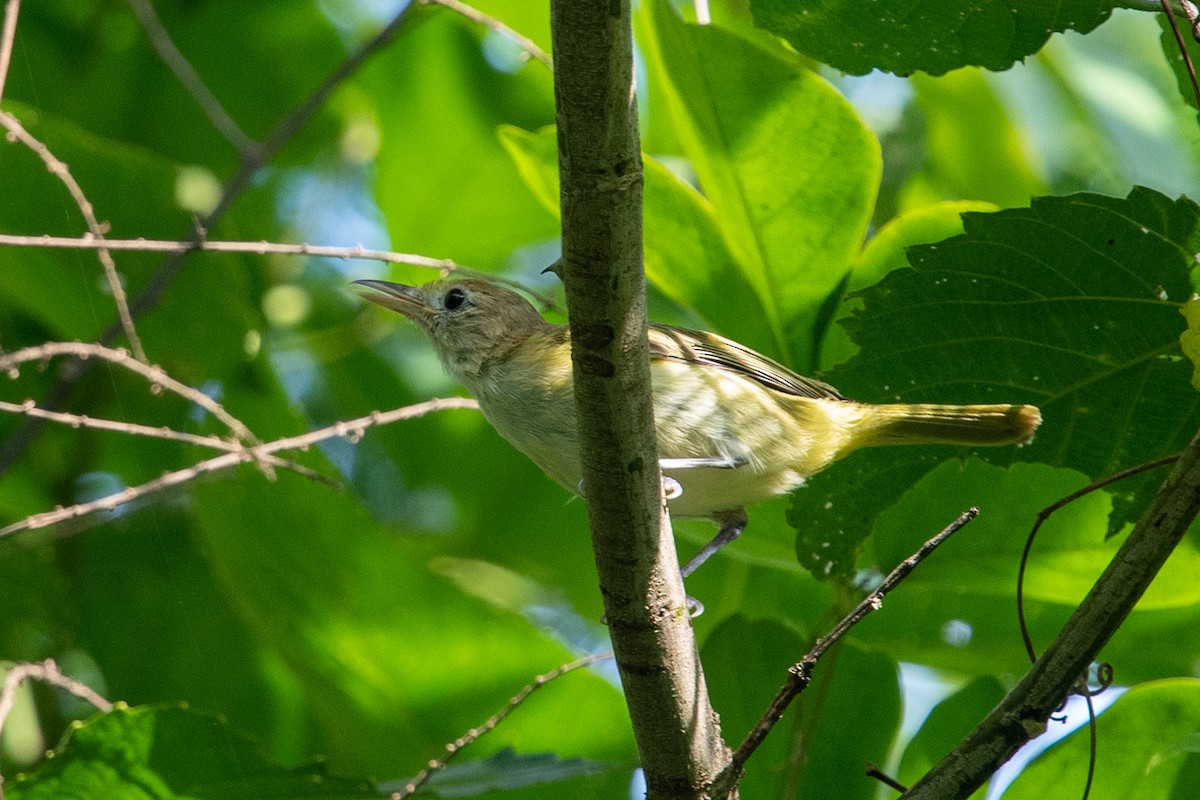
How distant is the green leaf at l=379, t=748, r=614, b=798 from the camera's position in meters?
2.47

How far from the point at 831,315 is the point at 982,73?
1.83 metres

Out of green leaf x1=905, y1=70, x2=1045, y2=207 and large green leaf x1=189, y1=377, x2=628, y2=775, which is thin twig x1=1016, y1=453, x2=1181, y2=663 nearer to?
large green leaf x1=189, y1=377, x2=628, y2=775

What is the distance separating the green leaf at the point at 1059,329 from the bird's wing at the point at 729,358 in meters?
0.32

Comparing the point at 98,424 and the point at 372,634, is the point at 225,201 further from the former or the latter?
the point at 372,634

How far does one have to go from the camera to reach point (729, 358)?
8.93ft

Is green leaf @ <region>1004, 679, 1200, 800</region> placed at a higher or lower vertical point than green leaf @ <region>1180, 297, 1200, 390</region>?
lower

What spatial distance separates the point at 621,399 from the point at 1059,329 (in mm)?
975

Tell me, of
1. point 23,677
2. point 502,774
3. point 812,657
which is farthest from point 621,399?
point 23,677

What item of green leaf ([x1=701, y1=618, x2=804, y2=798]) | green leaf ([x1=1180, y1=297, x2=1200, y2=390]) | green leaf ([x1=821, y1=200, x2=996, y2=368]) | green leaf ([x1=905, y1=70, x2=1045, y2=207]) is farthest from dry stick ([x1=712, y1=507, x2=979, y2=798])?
green leaf ([x1=905, y1=70, x2=1045, y2=207])

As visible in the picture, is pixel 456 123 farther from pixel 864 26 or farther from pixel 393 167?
pixel 864 26

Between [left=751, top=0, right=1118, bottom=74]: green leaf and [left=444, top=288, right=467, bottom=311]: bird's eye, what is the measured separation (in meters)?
1.37

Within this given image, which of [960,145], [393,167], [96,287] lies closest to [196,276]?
[96,287]

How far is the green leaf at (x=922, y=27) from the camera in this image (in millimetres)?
2184

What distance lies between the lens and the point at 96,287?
11.4 ft
